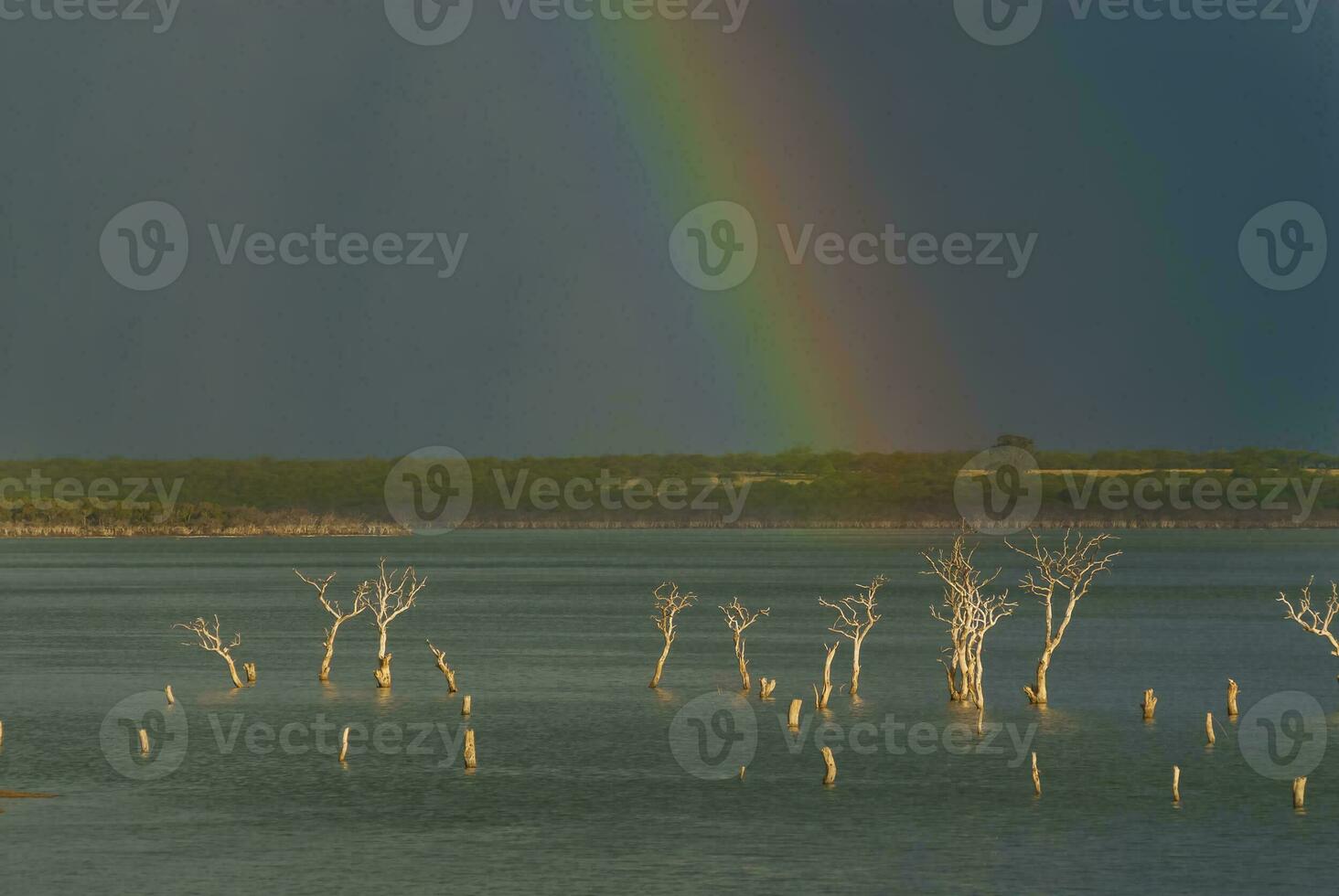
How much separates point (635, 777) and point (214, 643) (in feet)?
158

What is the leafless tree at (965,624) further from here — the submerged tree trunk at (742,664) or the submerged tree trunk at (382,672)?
the submerged tree trunk at (382,672)

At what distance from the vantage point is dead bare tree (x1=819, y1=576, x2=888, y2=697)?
67188mm

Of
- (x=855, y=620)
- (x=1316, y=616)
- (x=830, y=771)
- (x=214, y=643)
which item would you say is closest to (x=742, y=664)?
(x=855, y=620)

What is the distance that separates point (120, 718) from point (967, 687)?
33075 millimetres

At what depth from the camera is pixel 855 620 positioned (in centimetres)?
6444

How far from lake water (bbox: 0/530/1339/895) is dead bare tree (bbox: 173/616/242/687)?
3.48 feet

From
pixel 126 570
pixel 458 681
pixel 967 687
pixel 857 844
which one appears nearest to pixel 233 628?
pixel 458 681

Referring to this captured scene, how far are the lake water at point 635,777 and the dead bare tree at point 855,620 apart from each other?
1.56 m

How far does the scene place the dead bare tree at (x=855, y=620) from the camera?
220 feet

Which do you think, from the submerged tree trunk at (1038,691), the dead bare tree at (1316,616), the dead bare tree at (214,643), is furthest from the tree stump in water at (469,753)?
the dead bare tree at (1316,616)

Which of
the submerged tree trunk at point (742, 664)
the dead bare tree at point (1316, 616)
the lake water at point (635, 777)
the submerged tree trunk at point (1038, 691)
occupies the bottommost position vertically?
the lake water at point (635, 777)

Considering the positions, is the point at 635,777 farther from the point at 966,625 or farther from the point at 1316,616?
the point at 1316,616

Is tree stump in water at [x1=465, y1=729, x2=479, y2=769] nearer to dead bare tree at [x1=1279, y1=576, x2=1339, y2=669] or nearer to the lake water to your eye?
the lake water

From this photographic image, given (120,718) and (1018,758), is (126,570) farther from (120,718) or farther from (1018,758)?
(1018,758)
